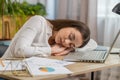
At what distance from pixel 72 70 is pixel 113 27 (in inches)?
71.6

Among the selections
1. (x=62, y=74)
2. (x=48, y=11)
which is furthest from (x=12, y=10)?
(x=62, y=74)

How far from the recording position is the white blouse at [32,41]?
1601 millimetres

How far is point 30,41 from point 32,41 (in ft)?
0.19

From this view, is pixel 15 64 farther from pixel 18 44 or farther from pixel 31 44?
pixel 31 44

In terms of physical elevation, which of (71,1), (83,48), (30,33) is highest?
(71,1)

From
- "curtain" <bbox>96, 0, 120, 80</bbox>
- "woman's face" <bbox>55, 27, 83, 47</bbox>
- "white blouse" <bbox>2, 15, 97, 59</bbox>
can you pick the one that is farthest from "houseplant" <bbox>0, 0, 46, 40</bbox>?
"woman's face" <bbox>55, 27, 83, 47</bbox>

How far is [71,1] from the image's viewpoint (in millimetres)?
3309

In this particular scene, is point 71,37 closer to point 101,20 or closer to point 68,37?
point 68,37

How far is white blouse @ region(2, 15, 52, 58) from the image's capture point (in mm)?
1601

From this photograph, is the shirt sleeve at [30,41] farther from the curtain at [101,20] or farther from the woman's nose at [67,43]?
the curtain at [101,20]

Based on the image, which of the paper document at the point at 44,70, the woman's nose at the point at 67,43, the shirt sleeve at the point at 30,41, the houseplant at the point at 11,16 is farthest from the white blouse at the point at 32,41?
the houseplant at the point at 11,16

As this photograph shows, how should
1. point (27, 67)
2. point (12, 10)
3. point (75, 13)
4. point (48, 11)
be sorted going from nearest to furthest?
1. point (27, 67)
2. point (12, 10)
3. point (75, 13)
4. point (48, 11)

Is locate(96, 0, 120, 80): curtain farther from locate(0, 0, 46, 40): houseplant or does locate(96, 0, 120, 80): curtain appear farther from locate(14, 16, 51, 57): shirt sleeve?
locate(14, 16, 51, 57): shirt sleeve

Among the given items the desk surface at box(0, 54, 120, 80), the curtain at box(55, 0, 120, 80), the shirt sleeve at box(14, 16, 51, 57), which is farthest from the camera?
the curtain at box(55, 0, 120, 80)
